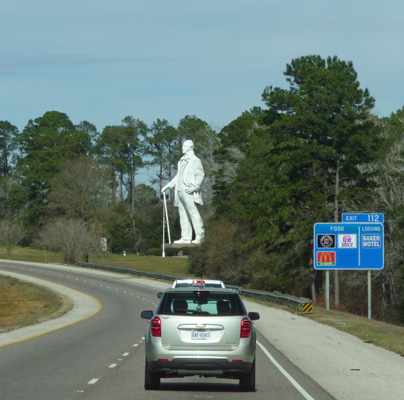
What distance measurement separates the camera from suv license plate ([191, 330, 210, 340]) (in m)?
13.0

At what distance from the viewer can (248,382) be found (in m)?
13.2

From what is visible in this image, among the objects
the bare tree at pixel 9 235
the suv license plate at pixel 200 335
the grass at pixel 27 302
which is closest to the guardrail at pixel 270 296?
the grass at pixel 27 302

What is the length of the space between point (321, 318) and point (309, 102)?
23.2m

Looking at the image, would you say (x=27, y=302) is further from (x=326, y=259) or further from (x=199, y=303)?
(x=199, y=303)

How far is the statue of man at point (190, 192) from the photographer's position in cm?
8906

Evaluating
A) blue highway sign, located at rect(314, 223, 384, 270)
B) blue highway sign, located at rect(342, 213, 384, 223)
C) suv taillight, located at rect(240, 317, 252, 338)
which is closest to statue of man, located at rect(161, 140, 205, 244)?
blue highway sign, located at rect(314, 223, 384, 270)

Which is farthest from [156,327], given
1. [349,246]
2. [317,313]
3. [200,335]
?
[349,246]

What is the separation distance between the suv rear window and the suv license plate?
351 millimetres

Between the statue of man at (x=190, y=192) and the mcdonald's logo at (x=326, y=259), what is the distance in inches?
1831

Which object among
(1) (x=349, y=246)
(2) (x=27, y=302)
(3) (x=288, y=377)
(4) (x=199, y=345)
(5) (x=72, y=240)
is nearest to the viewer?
(4) (x=199, y=345)

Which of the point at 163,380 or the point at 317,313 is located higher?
the point at 163,380

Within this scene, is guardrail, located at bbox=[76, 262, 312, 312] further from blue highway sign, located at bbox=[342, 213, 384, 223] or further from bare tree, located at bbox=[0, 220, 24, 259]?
bare tree, located at bbox=[0, 220, 24, 259]

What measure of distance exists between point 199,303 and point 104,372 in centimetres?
360

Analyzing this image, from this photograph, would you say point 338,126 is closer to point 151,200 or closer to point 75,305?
point 75,305
